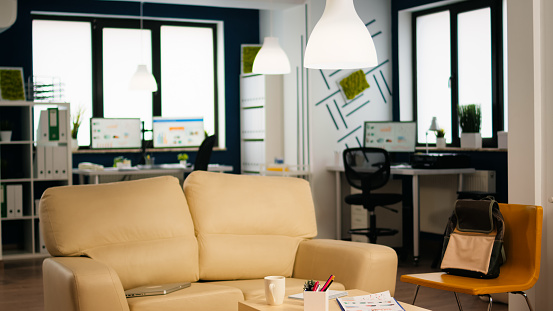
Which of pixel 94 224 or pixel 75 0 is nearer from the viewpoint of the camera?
pixel 94 224

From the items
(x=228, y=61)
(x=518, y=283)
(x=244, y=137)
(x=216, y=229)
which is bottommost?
(x=518, y=283)

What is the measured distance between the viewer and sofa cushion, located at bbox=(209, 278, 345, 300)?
3.07m

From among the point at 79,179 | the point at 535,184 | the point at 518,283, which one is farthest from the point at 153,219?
the point at 79,179

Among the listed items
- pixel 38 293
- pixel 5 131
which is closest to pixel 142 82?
pixel 5 131

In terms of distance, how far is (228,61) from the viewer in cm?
848

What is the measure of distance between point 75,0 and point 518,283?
241 inches

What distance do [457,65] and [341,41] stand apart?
444 centimetres

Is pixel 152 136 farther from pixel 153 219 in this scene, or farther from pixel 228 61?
pixel 153 219

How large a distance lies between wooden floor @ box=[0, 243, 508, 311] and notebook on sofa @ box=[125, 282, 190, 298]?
1.68 m

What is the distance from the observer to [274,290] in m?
2.53

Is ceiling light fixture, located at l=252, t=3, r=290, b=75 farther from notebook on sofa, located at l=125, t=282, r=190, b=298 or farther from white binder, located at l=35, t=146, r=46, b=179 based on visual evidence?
notebook on sofa, located at l=125, t=282, r=190, b=298

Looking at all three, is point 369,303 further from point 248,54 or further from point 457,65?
point 248,54

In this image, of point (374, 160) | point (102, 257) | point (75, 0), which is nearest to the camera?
point (102, 257)

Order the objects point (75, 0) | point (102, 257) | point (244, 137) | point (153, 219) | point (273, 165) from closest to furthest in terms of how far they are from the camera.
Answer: point (102, 257) → point (153, 219) → point (273, 165) → point (75, 0) → point (244, 137)
